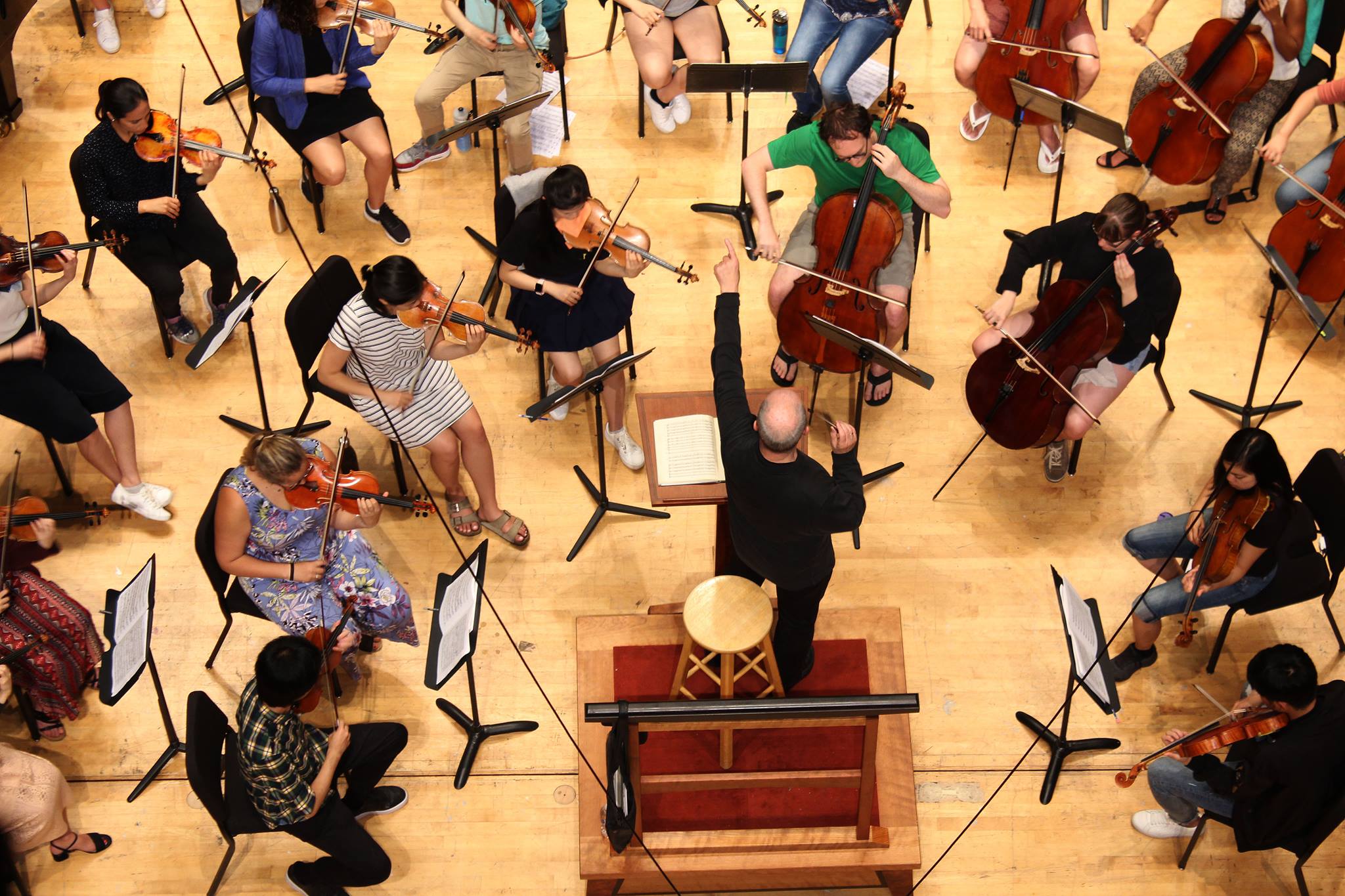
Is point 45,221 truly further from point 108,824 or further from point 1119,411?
point 1119,411

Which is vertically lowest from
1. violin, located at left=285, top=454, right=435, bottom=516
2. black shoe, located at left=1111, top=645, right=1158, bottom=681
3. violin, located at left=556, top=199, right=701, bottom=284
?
black shoe, located at left=1111, top=645, right=1158, bottom=681

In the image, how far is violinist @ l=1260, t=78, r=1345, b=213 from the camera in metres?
4.71

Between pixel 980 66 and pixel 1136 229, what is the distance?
1.48 meters

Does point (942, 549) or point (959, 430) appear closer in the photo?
point (942, 549)

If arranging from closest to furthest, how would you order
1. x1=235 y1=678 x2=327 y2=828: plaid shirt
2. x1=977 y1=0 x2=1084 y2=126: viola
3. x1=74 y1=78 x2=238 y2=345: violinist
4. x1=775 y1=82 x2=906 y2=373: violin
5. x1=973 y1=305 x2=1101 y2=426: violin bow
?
x1=235 y1=678 x2=327 y2=828: plaid shirt < x1=973 y1=305 x2=1101 y2=426: violin bow < x1=775 y1=82 x2=906 y2=373: violin < x1=74 y1=78 x2=238 y2=345: violinist < x1=977 y1=0 x2=1084 y2=126: viola

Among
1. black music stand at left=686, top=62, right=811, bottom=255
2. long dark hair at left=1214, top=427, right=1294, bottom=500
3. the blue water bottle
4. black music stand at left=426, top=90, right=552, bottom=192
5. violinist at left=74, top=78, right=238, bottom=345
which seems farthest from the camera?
the blue water bottle

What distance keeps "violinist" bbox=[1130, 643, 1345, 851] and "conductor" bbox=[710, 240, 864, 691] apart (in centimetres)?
115

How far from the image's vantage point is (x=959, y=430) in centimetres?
487

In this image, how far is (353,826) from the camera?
145 inches

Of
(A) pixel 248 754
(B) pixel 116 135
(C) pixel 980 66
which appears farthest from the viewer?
(C) pixel 980 66

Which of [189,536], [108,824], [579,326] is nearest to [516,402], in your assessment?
[579,326]

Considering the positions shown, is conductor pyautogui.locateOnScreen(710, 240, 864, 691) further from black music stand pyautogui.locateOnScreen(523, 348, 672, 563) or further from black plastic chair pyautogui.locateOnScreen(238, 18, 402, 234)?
black plastic chair pyautogui.locateOnScreen(238, 18, 402, 234)

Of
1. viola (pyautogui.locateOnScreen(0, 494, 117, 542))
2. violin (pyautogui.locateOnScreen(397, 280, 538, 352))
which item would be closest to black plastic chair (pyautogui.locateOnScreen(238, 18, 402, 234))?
violin (pyautogui.locateOnScreen(397, 280, 538, 352))

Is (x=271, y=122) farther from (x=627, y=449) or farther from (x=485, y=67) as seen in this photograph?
(x=627, y=449)
